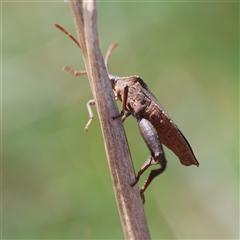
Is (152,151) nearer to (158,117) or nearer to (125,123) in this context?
(158,117)

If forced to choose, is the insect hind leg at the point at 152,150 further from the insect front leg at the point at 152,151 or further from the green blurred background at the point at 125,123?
the green blurred background at the point at 125,123

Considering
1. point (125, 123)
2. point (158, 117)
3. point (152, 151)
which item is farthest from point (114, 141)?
point (125, 123)

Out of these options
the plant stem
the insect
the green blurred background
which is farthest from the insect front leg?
the green blurred background

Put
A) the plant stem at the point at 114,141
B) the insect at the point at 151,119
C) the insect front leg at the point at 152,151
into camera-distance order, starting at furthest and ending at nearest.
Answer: the insect at the point at 151,119, the insect front leg at the point at 152,151, the plant stem at the point at 114,141

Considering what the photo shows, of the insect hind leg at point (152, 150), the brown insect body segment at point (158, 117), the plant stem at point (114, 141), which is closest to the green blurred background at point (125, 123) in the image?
the brown insect body segment at point (158, 117)

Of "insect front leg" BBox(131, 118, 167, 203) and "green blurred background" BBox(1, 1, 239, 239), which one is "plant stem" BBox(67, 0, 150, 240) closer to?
"insect front leg" BBox(131, 118, 167, 203)

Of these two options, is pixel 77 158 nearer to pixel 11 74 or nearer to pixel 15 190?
pixel 15 190
